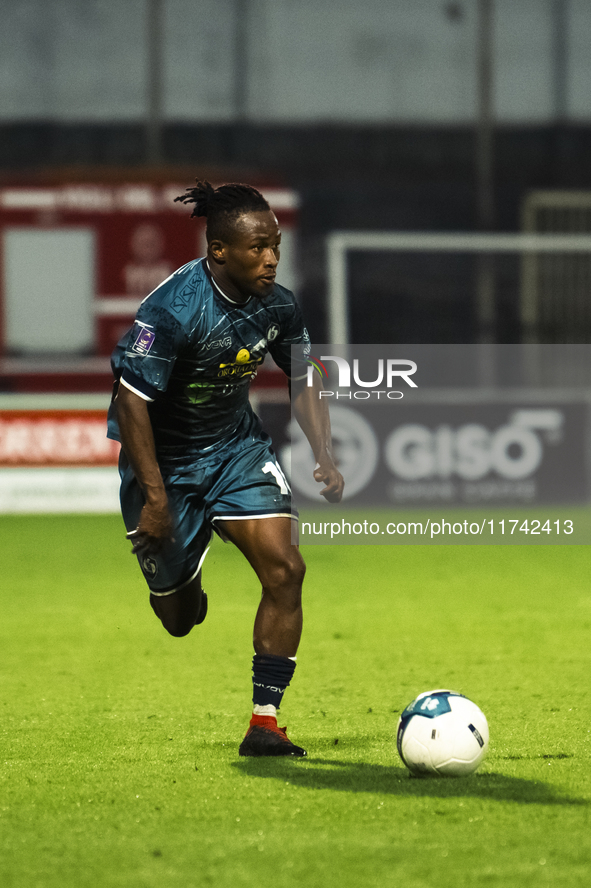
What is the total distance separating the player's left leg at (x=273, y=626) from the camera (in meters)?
4.15

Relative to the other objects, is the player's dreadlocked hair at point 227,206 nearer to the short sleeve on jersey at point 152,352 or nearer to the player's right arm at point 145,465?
the short sleeve on jersey at point 152,352

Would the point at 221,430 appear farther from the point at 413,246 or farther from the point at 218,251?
the point at 413,246

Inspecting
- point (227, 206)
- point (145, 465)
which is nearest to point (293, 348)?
point (227, 206)

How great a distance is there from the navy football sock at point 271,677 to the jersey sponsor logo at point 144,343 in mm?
1019

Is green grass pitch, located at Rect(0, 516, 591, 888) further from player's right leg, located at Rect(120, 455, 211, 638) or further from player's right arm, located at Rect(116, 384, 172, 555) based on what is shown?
player's right arm, located at Rect(116, 384, 172, 555)

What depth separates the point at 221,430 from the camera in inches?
177

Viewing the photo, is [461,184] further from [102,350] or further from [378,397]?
[102,350]

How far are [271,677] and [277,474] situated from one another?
69cm

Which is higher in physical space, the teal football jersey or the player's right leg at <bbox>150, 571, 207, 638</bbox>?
the teal football jersey

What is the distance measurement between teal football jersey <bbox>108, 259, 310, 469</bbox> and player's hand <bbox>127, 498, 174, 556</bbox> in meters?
0.33

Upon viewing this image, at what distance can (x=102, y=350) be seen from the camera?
44.1ft

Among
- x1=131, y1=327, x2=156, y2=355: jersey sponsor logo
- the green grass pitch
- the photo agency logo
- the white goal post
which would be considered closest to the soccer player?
x1=131, y1=327, x2=156, y2=355: jersey sponsor logo

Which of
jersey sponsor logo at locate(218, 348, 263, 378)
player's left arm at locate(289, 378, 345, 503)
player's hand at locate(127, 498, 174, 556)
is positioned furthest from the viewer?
player's left arm at locate(289, 378, 345, 503)

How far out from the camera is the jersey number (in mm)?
4398
